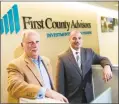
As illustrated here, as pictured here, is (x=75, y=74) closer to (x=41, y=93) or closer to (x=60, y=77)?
(x=60, y=77)

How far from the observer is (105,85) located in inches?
57.3

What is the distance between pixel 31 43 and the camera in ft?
4.15

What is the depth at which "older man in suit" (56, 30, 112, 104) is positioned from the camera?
138 cm

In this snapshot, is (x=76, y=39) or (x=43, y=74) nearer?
(x=43, y=74)

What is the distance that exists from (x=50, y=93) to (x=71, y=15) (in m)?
0.58

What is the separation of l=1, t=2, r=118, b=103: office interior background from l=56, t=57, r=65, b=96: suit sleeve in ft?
0.13

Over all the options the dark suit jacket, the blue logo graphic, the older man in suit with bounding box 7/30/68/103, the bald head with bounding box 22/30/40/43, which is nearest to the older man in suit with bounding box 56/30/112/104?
the dark suit jacket

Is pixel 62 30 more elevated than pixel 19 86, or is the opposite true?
pixel 62 30

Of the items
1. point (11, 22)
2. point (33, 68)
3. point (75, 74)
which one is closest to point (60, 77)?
point (75, 74)

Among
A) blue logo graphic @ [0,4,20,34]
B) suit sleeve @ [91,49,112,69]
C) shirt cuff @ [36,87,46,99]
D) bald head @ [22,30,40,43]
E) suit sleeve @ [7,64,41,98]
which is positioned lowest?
shirt cuff @ [36,87,46,99]

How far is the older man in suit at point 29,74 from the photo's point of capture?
1.24m

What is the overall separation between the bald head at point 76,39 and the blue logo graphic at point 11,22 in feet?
1.26

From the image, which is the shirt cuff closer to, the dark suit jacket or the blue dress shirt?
the blue dress shirt

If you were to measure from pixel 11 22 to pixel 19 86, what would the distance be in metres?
0.42
